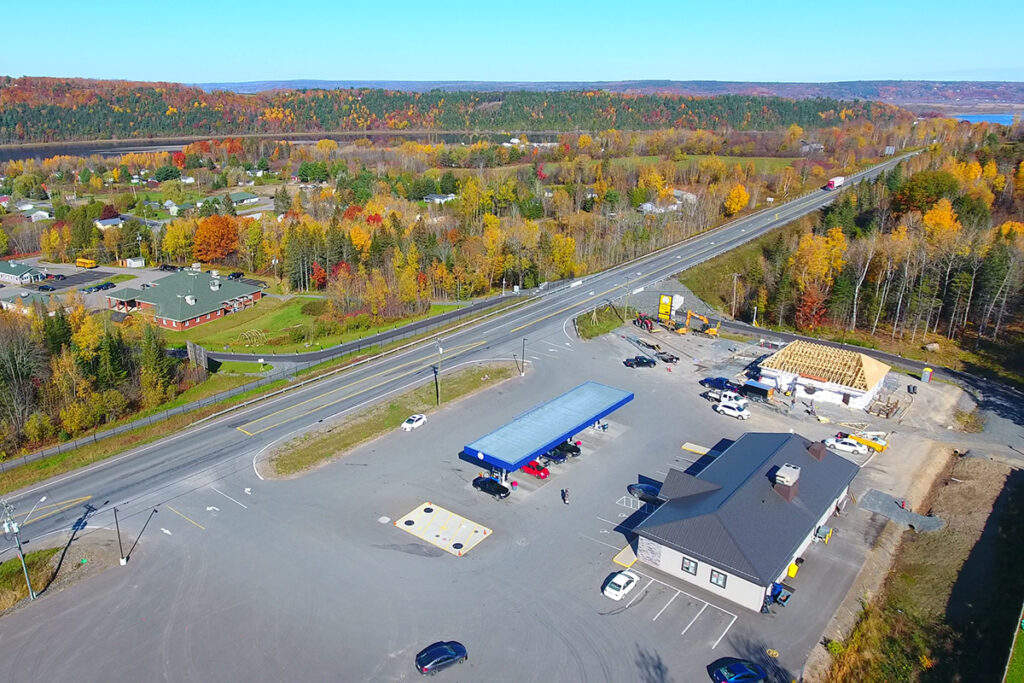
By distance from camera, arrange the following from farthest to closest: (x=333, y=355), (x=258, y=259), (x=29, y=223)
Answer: (x=29, y=223), (x=258, y=259), (x=333, y=355)

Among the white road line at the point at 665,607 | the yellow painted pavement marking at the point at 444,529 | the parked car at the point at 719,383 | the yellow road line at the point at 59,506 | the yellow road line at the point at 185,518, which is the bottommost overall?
the parked car at the point at 719,383

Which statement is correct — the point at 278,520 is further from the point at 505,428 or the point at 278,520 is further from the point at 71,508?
the point at 505,428

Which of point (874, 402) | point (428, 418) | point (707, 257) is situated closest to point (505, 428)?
point (428, 418)

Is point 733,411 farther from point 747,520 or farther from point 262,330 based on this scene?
Result: point 262,330

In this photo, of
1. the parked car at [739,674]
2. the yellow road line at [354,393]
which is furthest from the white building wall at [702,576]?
the yellow road line at [354,393]

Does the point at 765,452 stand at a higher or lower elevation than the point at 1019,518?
higher

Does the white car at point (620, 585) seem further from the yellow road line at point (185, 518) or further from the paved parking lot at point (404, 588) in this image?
the yellow road line at point (185, 518)
